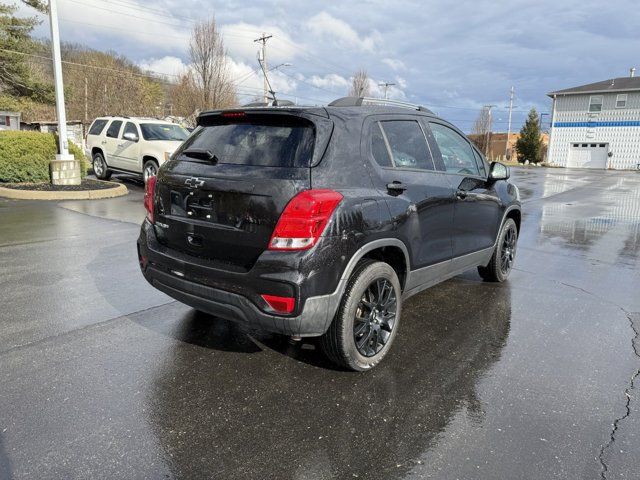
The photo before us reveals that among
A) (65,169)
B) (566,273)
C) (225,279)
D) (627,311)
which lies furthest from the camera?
(65,169)

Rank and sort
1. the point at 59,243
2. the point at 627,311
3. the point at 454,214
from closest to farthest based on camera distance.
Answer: the point at 454,214 → the point at 627,311 → the point at 59,243

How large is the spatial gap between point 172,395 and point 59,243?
5064mm

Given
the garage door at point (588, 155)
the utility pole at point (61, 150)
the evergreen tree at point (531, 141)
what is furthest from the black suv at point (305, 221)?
the evergreen tree at point (531, 141)

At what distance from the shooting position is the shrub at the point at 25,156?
12113 millimetres

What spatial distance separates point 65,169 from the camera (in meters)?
12.4

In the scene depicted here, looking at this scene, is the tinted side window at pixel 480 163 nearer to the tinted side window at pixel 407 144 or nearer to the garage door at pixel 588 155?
the tinted side window at pixel 407 144

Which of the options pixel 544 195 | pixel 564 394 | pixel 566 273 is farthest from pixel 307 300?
pixel 544 195

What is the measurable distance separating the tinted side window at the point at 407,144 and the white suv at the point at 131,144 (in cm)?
1048

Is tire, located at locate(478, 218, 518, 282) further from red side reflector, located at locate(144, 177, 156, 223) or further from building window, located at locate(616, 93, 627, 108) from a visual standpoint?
building window, located at locate(616, 93, 627, 108)

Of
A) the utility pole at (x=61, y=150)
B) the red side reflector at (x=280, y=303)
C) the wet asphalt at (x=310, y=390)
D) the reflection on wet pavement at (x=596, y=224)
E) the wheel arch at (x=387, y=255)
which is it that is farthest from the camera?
the utility pole at (x=61, y=150)

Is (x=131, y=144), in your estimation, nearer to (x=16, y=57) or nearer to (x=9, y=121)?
(x=16, y=57)

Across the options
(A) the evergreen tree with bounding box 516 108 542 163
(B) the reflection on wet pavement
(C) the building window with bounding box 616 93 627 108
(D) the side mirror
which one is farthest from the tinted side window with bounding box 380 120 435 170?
(A) the evergreen tree with bounding box 516 108 542 163

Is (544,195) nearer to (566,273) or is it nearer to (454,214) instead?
(566,273)

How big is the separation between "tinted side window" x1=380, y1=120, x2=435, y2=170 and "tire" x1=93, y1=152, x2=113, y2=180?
13.4m
